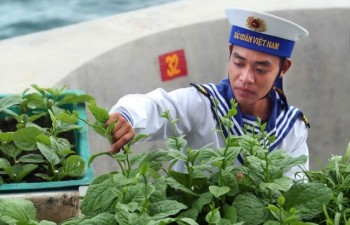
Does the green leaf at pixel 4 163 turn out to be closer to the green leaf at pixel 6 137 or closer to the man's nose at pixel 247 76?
the green leaf at pixel 6 137

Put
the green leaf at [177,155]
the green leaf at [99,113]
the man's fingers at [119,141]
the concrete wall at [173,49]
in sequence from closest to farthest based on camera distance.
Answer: the green leaf at [177,155] < the green leaf at [99,113] < the man's fingers at [119,141] < the concrete wall at [173,49]

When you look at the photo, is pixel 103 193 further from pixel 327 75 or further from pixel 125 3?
pixel 125 3

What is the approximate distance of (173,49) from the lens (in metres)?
3.16

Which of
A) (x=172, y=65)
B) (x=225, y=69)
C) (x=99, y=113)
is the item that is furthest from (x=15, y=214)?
(x=225, y=69)

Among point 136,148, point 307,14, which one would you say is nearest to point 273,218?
point 136,148

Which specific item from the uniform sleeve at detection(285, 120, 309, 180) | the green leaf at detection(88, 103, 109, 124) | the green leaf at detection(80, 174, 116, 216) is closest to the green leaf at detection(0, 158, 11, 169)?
the green leaf at detection(88, 103, 109, 124)

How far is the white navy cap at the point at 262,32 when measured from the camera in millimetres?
2082

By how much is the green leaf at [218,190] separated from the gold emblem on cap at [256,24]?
0.94 meters

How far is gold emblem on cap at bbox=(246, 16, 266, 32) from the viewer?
2084 millimetres

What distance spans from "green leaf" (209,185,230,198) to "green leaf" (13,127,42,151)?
575 mm

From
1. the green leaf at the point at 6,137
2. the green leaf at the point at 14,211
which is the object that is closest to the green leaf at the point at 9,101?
the green leaf at the point at 6,137

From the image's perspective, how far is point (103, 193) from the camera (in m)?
1.21

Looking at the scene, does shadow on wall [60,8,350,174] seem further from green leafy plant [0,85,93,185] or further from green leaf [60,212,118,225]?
green leaf [60,212,118,225]

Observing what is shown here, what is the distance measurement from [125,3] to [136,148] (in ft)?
6.22
